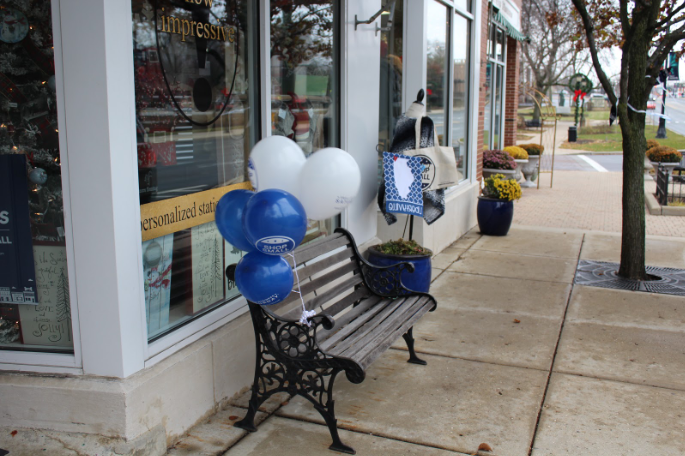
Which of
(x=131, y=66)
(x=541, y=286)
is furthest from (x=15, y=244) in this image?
(x=541, y=286)

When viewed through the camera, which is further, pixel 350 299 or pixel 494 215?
pixel 494 215

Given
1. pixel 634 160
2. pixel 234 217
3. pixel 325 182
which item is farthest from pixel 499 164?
pixel 234 217

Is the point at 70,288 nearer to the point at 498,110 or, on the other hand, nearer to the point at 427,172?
the point at 427,172

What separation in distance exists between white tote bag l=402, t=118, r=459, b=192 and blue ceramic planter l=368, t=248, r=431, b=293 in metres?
0.91

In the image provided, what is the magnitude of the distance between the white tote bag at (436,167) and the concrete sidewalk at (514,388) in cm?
110

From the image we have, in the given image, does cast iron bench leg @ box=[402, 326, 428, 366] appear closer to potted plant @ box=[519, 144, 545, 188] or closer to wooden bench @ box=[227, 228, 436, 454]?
wooden bench @ box=[227, 228, 436, 454]

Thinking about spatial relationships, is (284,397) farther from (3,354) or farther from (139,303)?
(3,354)

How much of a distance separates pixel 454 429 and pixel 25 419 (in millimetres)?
2261

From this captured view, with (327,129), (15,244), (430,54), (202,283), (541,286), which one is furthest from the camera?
(430,54)

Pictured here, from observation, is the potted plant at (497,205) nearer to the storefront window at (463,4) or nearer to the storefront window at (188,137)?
the storefront window at (463,4)

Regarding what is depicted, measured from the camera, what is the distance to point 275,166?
10.9 feet

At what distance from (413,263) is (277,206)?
8.85 ft

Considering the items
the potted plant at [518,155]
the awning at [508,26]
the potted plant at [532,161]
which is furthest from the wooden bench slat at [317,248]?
the potted plant at [532,161]

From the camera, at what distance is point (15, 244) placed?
3.23 metres
